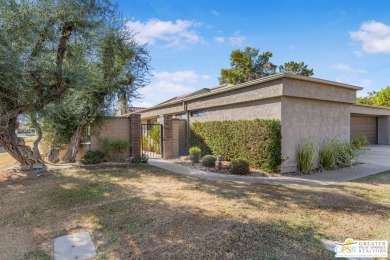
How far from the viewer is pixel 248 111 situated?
11.2m

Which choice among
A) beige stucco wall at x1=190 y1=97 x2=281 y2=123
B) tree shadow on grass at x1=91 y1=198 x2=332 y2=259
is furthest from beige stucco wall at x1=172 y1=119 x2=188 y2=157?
tree shadow on grass at x1=91 y1=198 x2=332 y2=259

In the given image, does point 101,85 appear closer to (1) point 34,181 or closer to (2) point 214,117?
(1) point 34,181

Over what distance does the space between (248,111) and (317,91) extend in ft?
10.2

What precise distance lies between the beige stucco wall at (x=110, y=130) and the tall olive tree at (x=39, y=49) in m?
2.78

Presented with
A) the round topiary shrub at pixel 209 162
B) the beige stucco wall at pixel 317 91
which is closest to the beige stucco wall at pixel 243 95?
the beige stucco wall at pixel 317 91

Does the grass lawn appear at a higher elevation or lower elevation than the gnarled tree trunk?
lower

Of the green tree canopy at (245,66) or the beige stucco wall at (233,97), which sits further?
the green tree canopy at (245,66)

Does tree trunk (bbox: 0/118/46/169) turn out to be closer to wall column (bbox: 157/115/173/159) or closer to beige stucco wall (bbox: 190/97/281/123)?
wall column (bbox: 157/115/173/159)

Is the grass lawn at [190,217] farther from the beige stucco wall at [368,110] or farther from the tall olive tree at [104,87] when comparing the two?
the beige stucco wall at [368,110]

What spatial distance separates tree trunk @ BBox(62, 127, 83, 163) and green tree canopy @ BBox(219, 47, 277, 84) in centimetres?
2560

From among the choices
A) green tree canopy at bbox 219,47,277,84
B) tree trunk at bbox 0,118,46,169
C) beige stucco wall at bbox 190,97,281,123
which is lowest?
tree trunk at bbox 0,118,46,169

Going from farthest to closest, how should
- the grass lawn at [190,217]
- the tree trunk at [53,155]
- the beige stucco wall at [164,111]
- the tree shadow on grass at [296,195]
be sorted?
the beige stucco wall at [164,111] < the tree trunk at [53,155] < the tree shadow on grass at [296,195] < the grass lawn at [190,217]

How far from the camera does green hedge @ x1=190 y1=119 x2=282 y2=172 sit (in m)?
9.45

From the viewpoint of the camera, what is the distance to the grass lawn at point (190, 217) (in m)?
3.68
